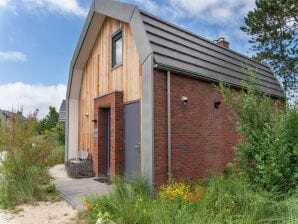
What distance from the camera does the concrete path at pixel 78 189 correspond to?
7004mm

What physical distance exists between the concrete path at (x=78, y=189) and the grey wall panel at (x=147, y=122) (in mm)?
1174

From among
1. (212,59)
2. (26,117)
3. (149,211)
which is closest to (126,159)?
(26,117)

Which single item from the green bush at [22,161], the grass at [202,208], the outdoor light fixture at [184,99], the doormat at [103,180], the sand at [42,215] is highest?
the outdoor light fixture at [184,99]

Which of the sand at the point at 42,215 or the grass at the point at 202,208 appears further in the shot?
the sand at the point at 42,215

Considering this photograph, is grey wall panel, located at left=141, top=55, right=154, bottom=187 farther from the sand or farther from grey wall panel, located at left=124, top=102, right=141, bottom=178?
the sand

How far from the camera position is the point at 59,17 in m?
10.7

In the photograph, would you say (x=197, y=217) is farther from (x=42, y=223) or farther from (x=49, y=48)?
(x=49, y=48)

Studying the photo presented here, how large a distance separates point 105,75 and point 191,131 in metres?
4.15

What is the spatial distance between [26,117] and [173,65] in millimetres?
4423

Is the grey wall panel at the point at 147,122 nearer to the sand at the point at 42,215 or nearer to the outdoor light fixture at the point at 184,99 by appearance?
the outdoor light fixture at the point at 184,99

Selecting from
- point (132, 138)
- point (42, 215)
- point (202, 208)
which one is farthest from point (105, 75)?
point (202, 208)

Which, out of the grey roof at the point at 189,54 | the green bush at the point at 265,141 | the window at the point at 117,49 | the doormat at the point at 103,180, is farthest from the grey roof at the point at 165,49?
the doormat at the point at 103,180

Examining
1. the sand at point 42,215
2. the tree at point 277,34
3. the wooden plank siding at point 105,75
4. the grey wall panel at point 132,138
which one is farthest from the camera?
the tree at point 277,34

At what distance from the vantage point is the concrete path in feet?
23.0
